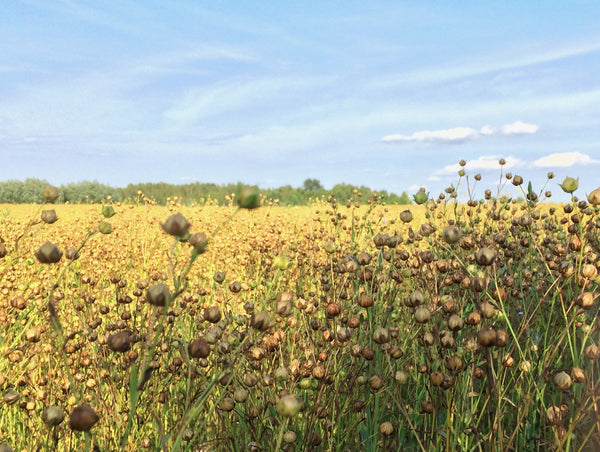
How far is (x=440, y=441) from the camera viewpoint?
1.74 metres

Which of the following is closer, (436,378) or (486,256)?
(436,378)

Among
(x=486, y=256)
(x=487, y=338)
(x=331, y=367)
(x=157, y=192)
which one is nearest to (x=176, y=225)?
(x=487, y=338)

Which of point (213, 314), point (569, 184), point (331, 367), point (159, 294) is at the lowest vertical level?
point (331, 367)

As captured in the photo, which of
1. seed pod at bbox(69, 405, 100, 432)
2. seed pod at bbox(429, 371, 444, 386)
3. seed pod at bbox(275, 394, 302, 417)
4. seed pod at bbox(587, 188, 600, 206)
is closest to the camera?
seed pod at bbox(69, 405, 100, 432)

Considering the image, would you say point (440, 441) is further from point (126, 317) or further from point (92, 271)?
point (92, 271)

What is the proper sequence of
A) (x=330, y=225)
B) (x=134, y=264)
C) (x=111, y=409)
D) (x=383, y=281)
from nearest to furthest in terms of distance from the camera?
(x=111, y=409), (x=383, y=281), (x=134, y=264), (x=330, y=225)

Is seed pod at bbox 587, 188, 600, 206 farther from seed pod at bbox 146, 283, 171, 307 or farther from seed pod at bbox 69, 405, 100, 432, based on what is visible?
seed pod at bbox 69, 405, 100, 432

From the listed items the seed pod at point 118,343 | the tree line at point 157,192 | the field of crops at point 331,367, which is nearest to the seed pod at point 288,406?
the field of crops at point 331,367

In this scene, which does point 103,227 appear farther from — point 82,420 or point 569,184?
point 569,184

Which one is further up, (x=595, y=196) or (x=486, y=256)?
(x=595, y=196)

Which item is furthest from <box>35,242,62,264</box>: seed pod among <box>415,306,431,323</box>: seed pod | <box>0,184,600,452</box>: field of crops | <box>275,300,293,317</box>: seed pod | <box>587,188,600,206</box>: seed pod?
<box>587,188,600,206</box>: seed pod

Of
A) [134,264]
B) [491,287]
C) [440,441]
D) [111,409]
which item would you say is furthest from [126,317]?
[134,264]

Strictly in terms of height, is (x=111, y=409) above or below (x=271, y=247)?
below

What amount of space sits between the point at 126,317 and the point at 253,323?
1.13 m
